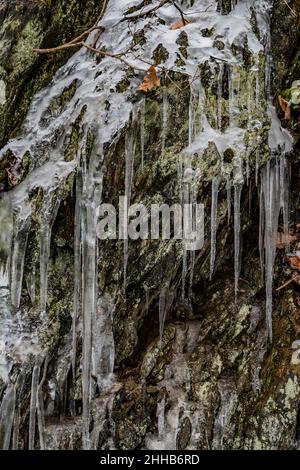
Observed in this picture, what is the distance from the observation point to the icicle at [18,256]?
3.43 meters

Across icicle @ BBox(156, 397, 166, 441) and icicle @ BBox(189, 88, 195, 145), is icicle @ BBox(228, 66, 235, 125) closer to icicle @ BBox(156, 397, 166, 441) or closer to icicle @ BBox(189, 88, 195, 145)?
icicle @ BBox(189, 88, 195, 145)

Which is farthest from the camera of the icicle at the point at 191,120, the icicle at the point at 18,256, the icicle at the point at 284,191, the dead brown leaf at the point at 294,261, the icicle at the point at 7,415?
the dead brown leaf at the point at 294,261

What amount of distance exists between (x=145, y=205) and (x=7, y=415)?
1860mm

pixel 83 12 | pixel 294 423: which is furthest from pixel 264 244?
pixel 83 12

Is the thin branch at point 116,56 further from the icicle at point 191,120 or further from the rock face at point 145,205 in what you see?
the icicle at point 191,120

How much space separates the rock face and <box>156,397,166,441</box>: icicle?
0.01 meters

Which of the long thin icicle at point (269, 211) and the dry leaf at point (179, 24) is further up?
the dry leaf at point (179, 24)

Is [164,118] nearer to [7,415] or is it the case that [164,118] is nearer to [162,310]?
[162,310]

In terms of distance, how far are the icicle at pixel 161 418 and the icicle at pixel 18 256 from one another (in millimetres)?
1460

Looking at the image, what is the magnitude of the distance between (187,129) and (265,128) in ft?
2.05

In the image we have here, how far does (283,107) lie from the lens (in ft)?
12.7

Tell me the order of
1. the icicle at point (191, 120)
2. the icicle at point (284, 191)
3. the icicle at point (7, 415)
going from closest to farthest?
the icicle at point (7, 415)
the icicle at point (191, 120)
the icicle at point (284, 191)

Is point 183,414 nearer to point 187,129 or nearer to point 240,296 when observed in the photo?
point 240,296

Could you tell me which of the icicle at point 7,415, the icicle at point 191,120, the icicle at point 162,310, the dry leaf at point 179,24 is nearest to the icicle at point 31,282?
the icicle at point 7,415
